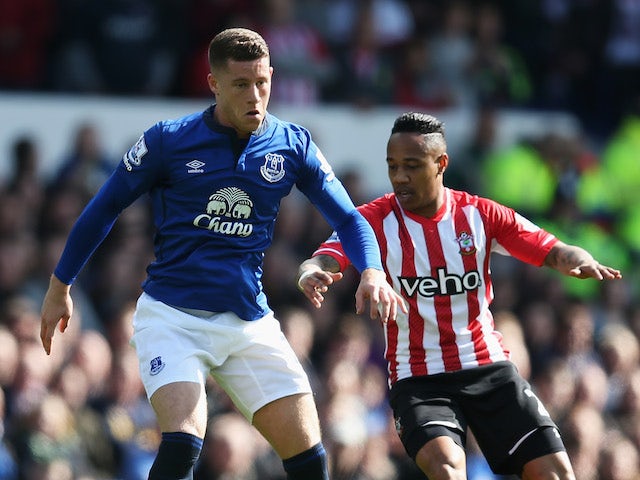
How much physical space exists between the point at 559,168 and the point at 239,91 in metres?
7.51

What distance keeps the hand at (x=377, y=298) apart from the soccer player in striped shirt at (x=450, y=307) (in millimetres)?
554

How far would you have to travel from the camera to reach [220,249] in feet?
20.1

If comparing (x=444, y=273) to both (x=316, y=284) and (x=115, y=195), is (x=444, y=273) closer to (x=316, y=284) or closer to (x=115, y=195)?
(x=316, y=284)

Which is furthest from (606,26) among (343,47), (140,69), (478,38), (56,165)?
(56,165)

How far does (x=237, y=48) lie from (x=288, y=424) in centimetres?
169

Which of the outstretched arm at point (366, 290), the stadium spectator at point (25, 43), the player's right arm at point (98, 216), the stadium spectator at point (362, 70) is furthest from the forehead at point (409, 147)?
the stadium spectator at point (362, 70)

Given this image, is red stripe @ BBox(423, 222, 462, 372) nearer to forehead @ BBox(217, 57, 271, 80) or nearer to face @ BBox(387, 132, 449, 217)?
face @ BBox(387, 132, 449, 217)

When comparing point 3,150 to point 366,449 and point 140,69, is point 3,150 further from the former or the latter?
point 366,449

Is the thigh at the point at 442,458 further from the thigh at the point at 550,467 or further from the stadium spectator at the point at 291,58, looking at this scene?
the stadium spectator at the point at 291,58

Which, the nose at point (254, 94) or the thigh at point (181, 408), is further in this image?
the nose at point (254, 94)

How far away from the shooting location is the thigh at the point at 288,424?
20.1 ft

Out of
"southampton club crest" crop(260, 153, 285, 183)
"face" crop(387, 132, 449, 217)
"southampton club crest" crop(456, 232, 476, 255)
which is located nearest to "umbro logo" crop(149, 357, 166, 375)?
"southampton club crest" crop(260, 153, 285, 183)

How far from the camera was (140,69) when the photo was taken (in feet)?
39.0

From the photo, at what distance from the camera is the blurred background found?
8.85m
